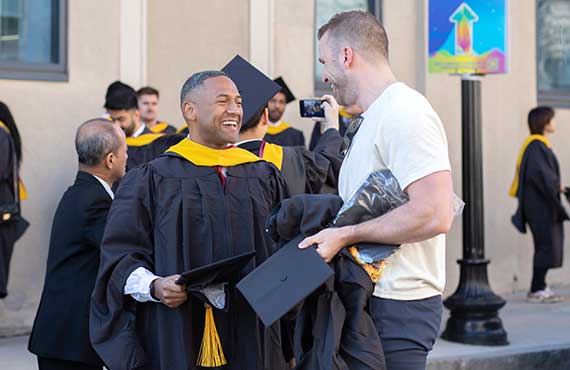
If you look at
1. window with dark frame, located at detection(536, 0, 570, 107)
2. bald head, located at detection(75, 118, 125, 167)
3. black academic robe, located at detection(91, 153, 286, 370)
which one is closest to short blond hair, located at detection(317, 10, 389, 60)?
black academic robe, located at detection(91, 153, 286, 370)

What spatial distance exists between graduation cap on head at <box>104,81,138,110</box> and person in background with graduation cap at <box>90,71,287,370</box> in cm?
352

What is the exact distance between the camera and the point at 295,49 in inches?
375

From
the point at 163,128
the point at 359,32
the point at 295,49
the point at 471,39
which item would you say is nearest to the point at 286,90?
the point at 295,49

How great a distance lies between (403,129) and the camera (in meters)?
3.28

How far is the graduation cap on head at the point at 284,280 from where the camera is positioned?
3244 mm

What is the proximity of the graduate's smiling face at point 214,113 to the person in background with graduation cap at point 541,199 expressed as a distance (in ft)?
22.5

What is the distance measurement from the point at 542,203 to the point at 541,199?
0.04 metres

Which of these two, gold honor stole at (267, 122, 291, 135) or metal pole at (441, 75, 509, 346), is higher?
gold honor stole at (267, 122, 291, 135)

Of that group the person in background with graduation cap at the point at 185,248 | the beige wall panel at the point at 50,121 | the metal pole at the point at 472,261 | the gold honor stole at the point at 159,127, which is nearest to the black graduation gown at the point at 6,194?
the beige wall panel at the point at 50,121

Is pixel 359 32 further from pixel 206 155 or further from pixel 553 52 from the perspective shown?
pixel 553 52

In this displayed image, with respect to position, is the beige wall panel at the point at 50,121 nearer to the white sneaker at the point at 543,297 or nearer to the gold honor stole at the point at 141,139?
the gold honor stole at the point at 141,139

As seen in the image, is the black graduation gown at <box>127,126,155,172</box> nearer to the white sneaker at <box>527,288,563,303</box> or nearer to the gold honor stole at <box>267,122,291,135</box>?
the gold honor stole at <box>267,122,291,135</box>

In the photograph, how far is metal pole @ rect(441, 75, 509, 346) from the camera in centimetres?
819

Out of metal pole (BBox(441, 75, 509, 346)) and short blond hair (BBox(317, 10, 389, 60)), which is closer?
short blond hair (BBox(317, 10, 389, 60))
